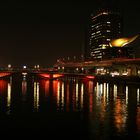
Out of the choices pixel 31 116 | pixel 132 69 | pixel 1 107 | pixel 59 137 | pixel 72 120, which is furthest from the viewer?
pixel 132 69

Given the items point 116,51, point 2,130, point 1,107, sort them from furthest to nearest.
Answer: point 116,51, point 1,107, point 2,130

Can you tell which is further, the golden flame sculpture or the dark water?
the golden flame sculpture

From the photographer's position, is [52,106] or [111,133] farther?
[52,106]

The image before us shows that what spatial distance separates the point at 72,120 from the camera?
32125mm

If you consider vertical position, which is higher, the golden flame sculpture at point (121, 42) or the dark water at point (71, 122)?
the golden flame sculpture at point (121, 42)

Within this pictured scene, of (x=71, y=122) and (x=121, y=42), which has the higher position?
(x=121, y=42)

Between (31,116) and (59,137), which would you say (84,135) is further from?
(31,116)

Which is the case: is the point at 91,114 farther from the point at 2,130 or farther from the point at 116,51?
the point at 116,51

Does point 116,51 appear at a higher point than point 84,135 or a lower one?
higher

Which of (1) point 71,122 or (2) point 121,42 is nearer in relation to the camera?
(1) point 71,122

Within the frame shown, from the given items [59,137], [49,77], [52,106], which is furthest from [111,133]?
[49,77]

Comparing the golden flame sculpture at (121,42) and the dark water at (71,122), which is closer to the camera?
the dark water at (71,122)

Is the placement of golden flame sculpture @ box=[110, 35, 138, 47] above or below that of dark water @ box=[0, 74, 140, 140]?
above

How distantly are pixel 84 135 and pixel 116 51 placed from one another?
16605 cm
